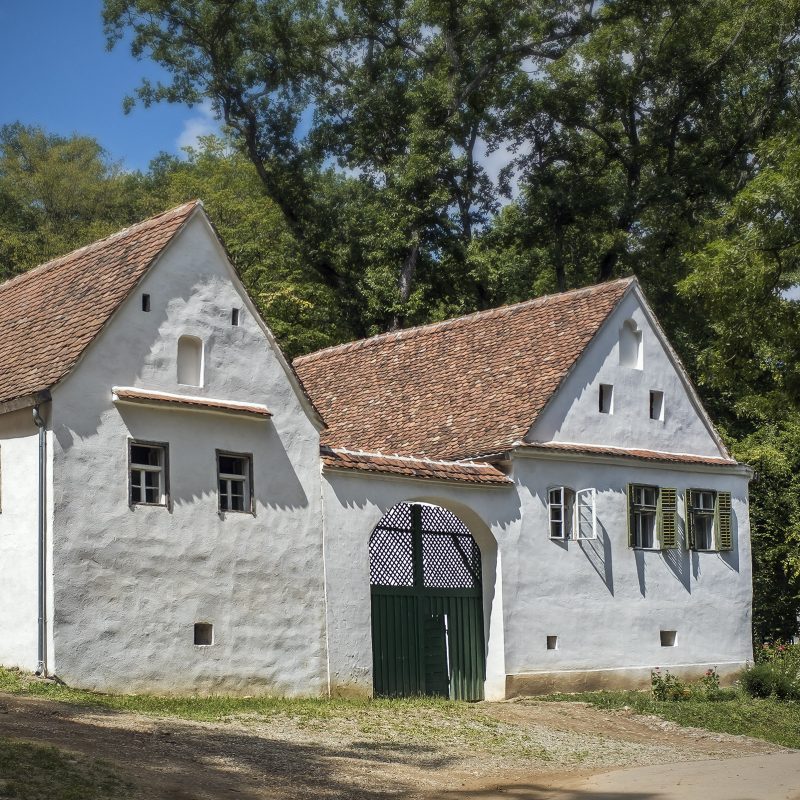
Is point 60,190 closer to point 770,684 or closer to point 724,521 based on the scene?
point 724,521

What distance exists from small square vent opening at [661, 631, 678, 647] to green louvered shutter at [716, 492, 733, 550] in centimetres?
227

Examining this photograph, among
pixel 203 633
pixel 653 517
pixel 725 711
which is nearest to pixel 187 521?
pixel 203 633

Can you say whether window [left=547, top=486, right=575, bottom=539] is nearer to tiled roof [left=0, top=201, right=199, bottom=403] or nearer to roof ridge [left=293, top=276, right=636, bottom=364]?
roof ridge [left=293, top=276, right=636, bottom=364]

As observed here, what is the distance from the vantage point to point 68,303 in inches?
899

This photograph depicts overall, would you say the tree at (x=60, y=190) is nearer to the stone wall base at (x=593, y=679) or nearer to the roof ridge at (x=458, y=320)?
the roof ridge at (x=458, y=320)

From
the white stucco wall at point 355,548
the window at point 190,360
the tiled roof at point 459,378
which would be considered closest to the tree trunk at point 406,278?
the tiled roof at point 459,378

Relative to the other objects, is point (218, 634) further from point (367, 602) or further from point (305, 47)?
point (305, 47)

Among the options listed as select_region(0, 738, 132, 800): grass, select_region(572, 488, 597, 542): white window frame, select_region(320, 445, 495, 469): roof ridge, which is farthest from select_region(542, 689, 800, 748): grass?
select_region(0, 738, 132, 800): grass

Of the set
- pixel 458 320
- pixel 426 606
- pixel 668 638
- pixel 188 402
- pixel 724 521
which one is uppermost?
pixel 458 320

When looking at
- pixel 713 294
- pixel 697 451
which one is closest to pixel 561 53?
pixel 697 451

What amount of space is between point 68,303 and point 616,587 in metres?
11.7

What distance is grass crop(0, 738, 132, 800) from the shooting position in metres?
12.5

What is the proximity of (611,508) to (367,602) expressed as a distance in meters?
6.27

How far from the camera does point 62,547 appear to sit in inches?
785
